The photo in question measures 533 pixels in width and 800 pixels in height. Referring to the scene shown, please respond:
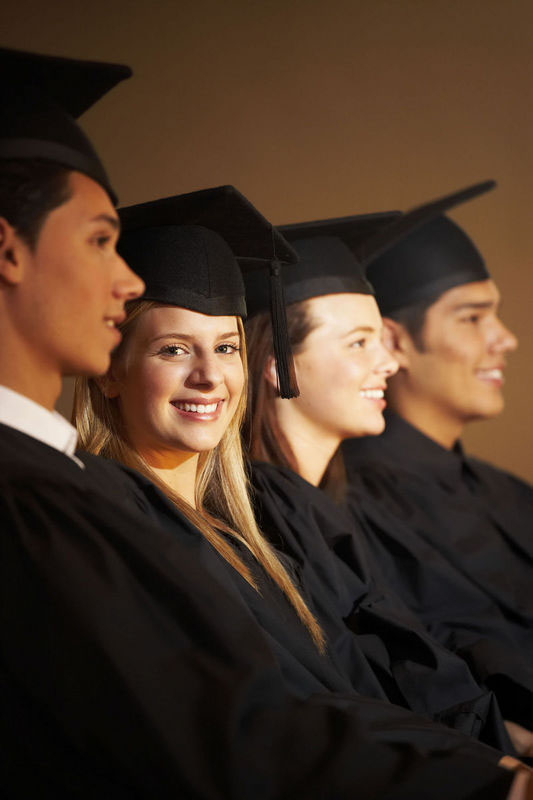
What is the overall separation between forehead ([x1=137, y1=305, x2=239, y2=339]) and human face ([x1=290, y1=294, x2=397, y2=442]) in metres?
0.58

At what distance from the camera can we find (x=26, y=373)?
99 centimetres

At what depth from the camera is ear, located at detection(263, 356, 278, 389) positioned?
1.91 metres

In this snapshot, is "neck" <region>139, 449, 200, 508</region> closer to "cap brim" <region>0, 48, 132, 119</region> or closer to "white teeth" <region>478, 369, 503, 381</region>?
"cap brim" <region>0, 48, 132, 119</region>

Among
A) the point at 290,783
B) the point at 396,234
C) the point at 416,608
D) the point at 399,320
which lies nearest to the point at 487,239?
the point at 399,320

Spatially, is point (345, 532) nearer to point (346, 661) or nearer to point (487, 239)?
point (346, 661)

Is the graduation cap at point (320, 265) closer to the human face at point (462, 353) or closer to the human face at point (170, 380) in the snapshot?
the human face at point (170, 380)

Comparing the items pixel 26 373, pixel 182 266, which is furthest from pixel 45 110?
pixel 182 266

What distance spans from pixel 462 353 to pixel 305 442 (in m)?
0.82

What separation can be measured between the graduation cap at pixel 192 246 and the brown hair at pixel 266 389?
0.44 metres

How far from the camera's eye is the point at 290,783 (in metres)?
0.94

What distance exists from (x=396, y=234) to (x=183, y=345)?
107 cm

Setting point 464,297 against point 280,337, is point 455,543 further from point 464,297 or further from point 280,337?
point 280,337

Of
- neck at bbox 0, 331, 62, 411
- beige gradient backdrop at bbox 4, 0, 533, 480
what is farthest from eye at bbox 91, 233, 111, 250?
beige gradient backdrop at bbox 4, 0, 533, 480

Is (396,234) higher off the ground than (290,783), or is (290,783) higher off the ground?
(396,234)
